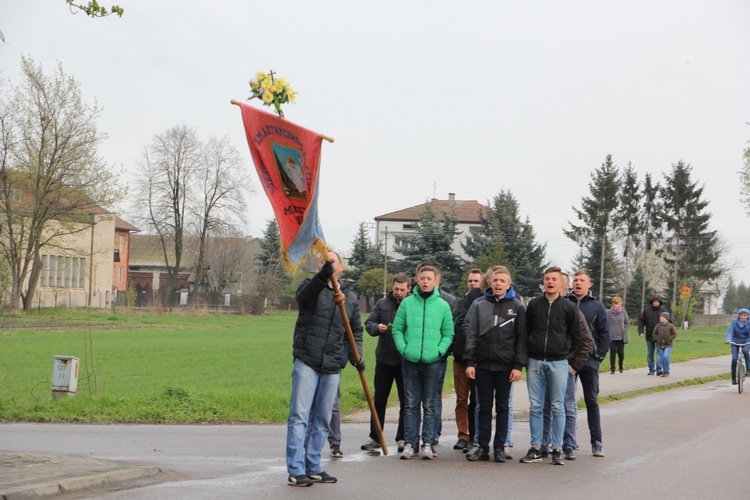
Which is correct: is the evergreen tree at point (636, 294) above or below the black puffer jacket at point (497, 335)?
above

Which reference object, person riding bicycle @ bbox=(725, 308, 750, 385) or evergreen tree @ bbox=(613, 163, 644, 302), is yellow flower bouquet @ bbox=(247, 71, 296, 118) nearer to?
person riding bicycle @ bbox=(725, 308, 750, 385)

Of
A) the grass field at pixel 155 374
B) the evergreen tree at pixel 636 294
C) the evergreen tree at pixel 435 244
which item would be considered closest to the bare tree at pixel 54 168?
the grass field at pixel 155 374

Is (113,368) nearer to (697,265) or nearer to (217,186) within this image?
(217,186)

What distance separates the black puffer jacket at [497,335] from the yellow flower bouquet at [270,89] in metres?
3.17

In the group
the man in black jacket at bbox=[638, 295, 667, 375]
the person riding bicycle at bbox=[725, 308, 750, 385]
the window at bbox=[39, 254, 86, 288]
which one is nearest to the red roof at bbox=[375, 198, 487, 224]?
the window at bbox=[39, 254, 86, 288]

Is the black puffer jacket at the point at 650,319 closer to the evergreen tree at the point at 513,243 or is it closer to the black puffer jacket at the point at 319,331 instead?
the black puffer jacket at the point at 319,331

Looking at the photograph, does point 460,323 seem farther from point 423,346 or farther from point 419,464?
point 419,464

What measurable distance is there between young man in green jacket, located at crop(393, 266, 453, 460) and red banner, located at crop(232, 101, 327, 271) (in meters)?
1.65

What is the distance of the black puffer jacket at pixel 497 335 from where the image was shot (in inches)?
409

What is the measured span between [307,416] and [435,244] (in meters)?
75.1

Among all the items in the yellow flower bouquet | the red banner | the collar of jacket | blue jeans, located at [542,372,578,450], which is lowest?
blue jeans, located at [542,372,578,450]

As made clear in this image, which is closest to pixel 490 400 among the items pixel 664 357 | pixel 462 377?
pixel 462 377

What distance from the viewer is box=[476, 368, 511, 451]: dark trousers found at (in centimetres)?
1039

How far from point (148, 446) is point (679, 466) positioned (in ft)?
19.5
